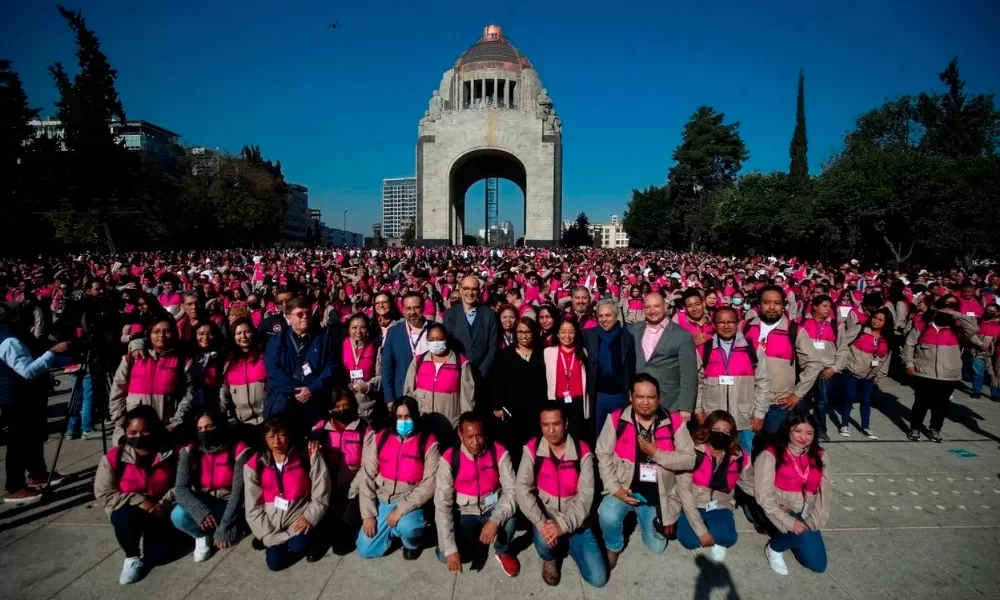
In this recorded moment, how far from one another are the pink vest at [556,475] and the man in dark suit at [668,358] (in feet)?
3.70

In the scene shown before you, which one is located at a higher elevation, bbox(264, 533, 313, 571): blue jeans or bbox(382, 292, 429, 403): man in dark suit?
bbox(382, 292, 429, 403): man in dark suit

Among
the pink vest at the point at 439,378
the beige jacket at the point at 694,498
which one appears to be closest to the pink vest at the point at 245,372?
the pink vest at the point at 439,378

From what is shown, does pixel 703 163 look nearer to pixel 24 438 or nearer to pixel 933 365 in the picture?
pixel 933 365

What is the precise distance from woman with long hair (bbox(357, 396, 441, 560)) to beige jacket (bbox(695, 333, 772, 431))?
255cm

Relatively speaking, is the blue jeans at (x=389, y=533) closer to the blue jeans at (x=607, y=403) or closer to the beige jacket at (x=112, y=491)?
the beige jacket at (x=112, y=491)

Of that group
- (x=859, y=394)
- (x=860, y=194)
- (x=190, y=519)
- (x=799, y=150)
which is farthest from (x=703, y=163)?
(x=190, y=519)

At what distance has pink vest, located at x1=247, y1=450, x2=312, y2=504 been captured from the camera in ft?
11.7

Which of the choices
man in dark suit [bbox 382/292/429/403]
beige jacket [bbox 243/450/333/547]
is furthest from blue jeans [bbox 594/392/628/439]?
beige jacket [bbox 243/450/333/547]

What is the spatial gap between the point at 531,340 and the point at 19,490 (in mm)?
4681

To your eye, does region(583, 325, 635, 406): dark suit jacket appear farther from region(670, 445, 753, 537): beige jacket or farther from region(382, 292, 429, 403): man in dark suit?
region(382, 292, 429, 403): man in dark suit

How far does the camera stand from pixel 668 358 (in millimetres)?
4309

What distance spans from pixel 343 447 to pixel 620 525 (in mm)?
2261

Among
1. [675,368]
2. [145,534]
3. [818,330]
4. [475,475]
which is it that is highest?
[818,330]

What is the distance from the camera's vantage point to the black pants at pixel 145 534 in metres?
3.38
